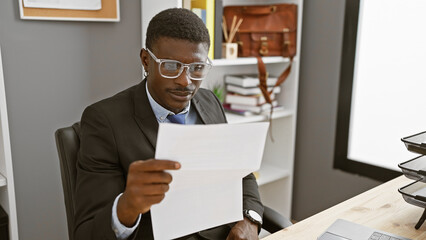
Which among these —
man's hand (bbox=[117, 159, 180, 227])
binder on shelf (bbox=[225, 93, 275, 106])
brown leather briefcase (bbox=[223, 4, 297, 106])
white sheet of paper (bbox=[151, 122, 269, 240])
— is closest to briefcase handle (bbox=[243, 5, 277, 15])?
brown leather briefcase (bbox=[223, 4, 297, 106])

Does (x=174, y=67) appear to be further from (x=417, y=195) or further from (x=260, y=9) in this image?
(x=260, y=9)

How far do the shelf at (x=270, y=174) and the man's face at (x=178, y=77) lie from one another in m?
1.40

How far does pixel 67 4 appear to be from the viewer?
1.77m

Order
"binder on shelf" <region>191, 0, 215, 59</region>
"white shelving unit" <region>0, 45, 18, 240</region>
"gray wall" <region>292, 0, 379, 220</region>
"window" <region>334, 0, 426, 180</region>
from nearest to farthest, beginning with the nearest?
"white shelving unit" <region>0, 45, 18, 240</region>, "binder on shelf" <region>191, 0, 215, 59</region>, "window" <region>334, 0, 426, 180</region>, "gray wall" <region>292, 0, 379, 220</region>

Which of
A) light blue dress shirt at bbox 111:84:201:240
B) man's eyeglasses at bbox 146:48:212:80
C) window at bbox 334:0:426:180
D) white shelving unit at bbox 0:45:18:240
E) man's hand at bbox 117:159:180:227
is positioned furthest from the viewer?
window at bbox 334:0:426:180

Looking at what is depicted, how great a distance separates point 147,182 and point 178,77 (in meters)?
0.37

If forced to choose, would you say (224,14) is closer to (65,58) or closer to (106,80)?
(106,80)

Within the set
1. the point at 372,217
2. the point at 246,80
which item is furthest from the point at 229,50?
the point at 372,217

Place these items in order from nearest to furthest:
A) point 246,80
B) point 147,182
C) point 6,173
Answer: point 147,182 → point 6,173 → point 246,80

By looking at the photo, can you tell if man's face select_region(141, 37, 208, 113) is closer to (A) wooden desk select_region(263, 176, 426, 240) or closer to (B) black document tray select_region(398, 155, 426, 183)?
(A) wooden desk select_region(263, 176, 426, 240)

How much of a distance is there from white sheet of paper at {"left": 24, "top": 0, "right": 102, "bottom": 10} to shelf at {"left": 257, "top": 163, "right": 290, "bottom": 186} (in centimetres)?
136

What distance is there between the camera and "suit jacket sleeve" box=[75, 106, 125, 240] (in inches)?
41.5

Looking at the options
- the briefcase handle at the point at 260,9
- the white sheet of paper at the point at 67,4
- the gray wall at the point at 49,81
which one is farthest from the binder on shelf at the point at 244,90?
the white sheet of paper at the point at 67,4

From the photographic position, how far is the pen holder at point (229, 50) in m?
2.17
